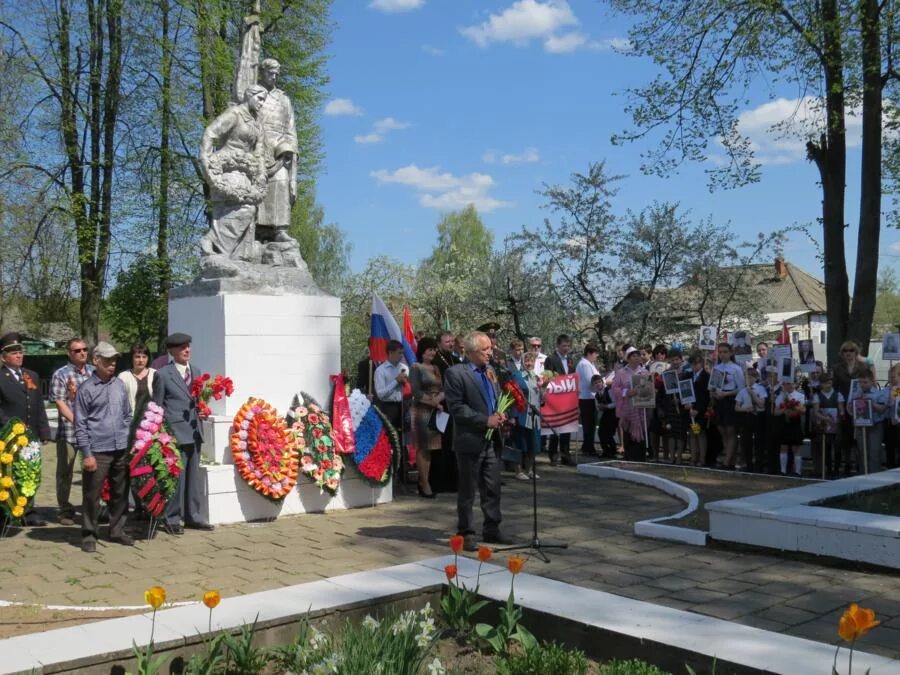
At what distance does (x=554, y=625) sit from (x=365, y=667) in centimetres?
115

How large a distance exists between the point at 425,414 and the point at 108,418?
3.88 metres

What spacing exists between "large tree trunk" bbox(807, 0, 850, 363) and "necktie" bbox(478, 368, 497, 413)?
416 inches

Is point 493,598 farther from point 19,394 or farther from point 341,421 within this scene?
point 19,394

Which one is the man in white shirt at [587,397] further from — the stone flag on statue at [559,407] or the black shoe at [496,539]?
the black shoe at [496,539]

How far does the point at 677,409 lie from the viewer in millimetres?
12688

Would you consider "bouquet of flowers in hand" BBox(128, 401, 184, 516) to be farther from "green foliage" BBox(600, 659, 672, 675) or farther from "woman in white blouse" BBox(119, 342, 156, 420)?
"green foliage" BBox(600, 659, 672, 675)

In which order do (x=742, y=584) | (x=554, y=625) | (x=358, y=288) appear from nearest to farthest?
(x=554, y=625)
(x=742, y=584)
(x=358, y=288)

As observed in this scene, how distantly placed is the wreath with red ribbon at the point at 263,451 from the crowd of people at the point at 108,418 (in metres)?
0.45

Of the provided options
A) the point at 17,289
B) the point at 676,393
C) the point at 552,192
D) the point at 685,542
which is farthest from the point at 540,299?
the point at 685,542

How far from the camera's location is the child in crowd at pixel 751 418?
37.8ft

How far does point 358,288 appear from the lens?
4147cm

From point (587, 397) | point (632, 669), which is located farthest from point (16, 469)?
point (587, 397)

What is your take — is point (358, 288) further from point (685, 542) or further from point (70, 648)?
point (70, 648)

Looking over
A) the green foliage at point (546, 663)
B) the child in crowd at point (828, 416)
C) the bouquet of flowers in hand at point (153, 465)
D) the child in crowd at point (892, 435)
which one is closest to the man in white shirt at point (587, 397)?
the child in crowd at point (828, 416)
